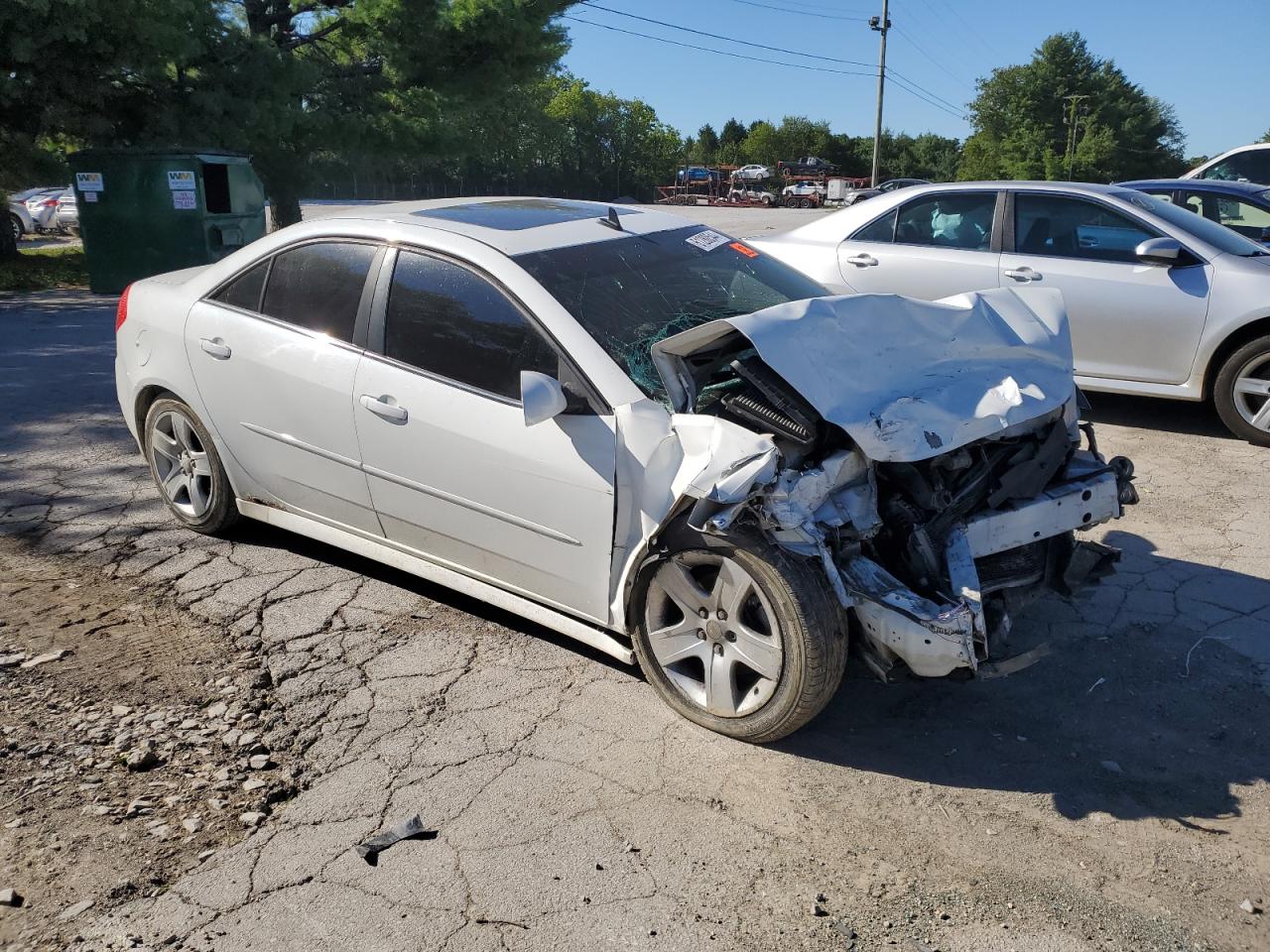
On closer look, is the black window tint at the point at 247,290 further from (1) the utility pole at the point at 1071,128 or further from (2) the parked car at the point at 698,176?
(1) the utility pole at the point at 1071,128

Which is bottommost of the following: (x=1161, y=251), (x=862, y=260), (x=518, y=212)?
(x=862, y=260)

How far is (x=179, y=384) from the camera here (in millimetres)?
4613

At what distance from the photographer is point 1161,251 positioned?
6262mm

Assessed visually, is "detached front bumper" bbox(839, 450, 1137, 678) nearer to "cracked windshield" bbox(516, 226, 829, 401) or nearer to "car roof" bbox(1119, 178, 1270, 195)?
"cracked windshield" bbox(516, 226, 829, 401)

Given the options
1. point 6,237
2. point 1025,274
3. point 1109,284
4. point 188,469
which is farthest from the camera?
point 6,237

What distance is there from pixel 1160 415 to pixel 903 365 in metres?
4.73

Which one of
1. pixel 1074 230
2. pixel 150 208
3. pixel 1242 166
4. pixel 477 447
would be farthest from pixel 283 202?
pixel 477 447

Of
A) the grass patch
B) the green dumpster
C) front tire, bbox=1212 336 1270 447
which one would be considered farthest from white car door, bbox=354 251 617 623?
the grass patch

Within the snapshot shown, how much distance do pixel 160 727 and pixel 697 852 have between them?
1.85 m

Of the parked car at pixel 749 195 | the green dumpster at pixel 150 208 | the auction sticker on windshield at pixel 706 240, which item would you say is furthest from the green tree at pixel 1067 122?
the auction sticker on windshield at pixel 706 240

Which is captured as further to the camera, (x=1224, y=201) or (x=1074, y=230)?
(x=1224, y=201)

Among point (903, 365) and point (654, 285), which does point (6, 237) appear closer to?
point (654, 285)

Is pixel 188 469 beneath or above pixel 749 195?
beneath

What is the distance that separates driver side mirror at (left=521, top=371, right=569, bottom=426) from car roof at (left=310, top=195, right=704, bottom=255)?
2.33 ft
